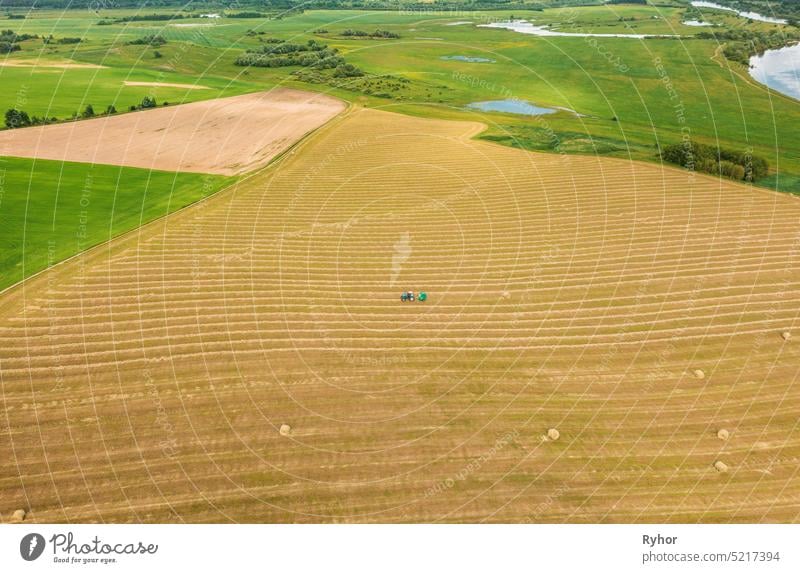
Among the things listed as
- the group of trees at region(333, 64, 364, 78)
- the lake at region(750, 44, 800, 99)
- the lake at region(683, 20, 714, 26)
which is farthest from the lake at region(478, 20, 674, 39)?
the group of trees at region(333, 64, 364, 78)

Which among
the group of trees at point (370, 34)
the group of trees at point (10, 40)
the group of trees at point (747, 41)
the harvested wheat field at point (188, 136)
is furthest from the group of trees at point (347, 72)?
the group of trees at point (747, 41)

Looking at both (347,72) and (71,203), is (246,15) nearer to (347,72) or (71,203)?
(347,72)

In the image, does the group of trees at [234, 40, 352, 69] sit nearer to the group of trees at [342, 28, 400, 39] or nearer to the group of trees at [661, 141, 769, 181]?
the group of trees at [342, 28, 400, 39]

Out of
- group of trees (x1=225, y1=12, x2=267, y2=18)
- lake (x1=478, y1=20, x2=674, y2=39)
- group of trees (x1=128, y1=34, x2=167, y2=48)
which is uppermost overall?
lake (x1=478, y1=20, x2=674, y2=39)

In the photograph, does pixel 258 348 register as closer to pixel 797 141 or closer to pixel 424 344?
pixel 424 344

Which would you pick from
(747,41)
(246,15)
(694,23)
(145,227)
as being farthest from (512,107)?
(246,15)

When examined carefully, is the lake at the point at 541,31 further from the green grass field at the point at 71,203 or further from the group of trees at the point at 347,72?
the green grass field at the point at 71,203
